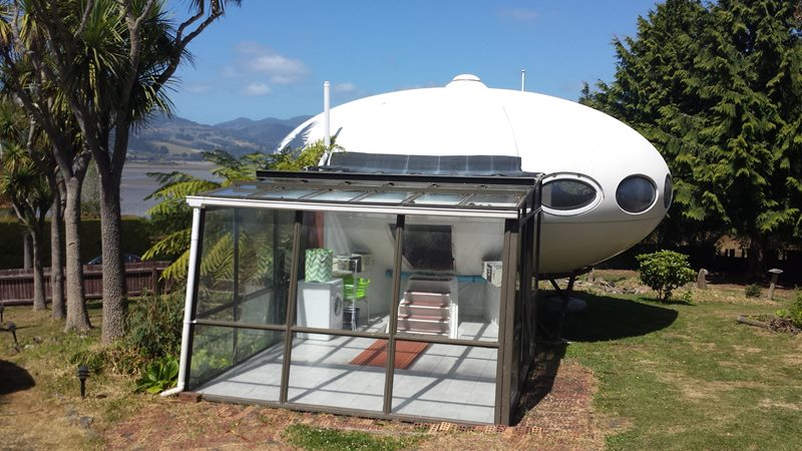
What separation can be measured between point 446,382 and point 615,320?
771 cm

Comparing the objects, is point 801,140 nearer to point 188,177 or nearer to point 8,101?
point 188,177

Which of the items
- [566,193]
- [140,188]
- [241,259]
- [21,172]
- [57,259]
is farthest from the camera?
[140,188]

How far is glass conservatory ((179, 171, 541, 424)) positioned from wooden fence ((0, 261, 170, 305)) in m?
10.3

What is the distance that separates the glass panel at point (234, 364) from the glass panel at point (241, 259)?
0.23m

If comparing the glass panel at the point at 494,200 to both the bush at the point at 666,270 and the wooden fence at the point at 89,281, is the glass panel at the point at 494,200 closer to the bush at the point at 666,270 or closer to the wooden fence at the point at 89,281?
the bush at the point at 666,270

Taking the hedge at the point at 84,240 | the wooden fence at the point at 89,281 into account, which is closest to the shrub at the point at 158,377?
the wooden fence at the point at 89,281

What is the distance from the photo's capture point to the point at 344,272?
10820mm

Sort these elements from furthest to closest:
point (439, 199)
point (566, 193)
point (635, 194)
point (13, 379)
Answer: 1. point (635, 194)
2. point (566, 193)
3. point (13, 379)
4. point (439, 199)

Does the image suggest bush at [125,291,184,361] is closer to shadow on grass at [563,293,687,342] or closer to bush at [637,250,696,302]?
shadow on grass at [563,293,687,342]

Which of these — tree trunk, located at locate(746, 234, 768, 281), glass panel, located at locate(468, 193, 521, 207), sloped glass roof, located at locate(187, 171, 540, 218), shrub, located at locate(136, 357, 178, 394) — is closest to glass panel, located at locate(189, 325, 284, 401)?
shrub, located at locate(136, 357, 178, 394)

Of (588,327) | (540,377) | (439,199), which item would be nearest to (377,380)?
(439,199)

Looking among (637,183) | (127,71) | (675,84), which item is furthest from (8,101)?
(675,84)

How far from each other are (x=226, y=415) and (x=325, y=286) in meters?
2.41

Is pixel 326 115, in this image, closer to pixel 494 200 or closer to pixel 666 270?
pixel 494 200
